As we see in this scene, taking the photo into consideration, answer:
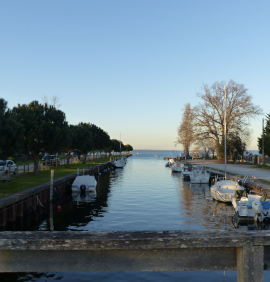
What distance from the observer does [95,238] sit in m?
3.77

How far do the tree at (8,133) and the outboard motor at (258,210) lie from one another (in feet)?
62.7

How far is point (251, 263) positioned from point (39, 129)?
125ft

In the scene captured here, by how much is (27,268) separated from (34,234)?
417 mm

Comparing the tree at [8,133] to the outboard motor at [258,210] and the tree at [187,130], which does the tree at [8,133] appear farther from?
the tree at [187,130]

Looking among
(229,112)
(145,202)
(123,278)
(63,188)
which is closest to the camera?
(123,278)

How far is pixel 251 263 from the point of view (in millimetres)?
3770

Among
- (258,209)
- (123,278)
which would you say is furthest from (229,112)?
(123,278)

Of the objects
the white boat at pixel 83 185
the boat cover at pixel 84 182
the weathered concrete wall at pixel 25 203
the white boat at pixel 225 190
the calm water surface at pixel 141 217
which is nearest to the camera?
the calm water surface at pixel 141 217

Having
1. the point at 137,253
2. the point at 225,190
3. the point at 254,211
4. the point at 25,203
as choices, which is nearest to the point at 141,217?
the point at 254,211

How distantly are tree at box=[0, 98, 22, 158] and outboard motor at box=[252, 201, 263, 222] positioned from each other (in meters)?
19.1

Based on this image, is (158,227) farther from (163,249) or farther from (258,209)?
(163,249)

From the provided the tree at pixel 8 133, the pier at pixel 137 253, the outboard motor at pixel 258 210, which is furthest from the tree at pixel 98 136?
the pier at pixel 137 253

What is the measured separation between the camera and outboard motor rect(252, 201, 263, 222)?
68.3 ft

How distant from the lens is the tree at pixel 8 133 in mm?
24750
